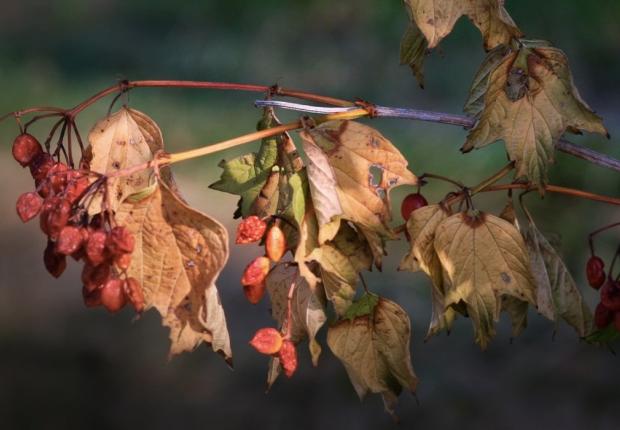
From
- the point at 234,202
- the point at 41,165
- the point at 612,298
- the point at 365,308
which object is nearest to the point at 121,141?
the point at 41,165

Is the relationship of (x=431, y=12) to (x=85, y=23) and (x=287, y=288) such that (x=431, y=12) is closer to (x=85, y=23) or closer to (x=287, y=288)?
(x=287, y=288)

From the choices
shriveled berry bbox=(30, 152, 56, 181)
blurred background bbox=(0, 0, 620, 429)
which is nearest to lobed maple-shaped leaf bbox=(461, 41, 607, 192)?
shriveled berry bbox=(30, 152, 56, 181)

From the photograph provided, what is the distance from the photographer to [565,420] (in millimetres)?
1498

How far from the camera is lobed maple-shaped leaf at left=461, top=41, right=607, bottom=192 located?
0.52m

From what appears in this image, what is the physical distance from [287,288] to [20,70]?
1336 mm

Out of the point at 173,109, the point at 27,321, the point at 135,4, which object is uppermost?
the point at 135,4

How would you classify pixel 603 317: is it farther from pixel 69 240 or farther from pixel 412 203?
pixel 69 240

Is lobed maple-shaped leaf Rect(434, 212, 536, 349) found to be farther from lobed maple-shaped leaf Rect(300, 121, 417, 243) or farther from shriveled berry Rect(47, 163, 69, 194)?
shriveled berry Rect(47, 163, 69, 194)

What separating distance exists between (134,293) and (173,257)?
24 millimetres

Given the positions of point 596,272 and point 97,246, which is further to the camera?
point 596,272

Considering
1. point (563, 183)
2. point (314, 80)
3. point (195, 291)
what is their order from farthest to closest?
point (314, 80) < point (563, 183) < point (195, 291)

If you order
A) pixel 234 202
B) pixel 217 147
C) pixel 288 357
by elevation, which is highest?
pixel 217 147

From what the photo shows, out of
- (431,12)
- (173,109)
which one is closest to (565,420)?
(173,109)

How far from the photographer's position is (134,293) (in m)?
0.46
